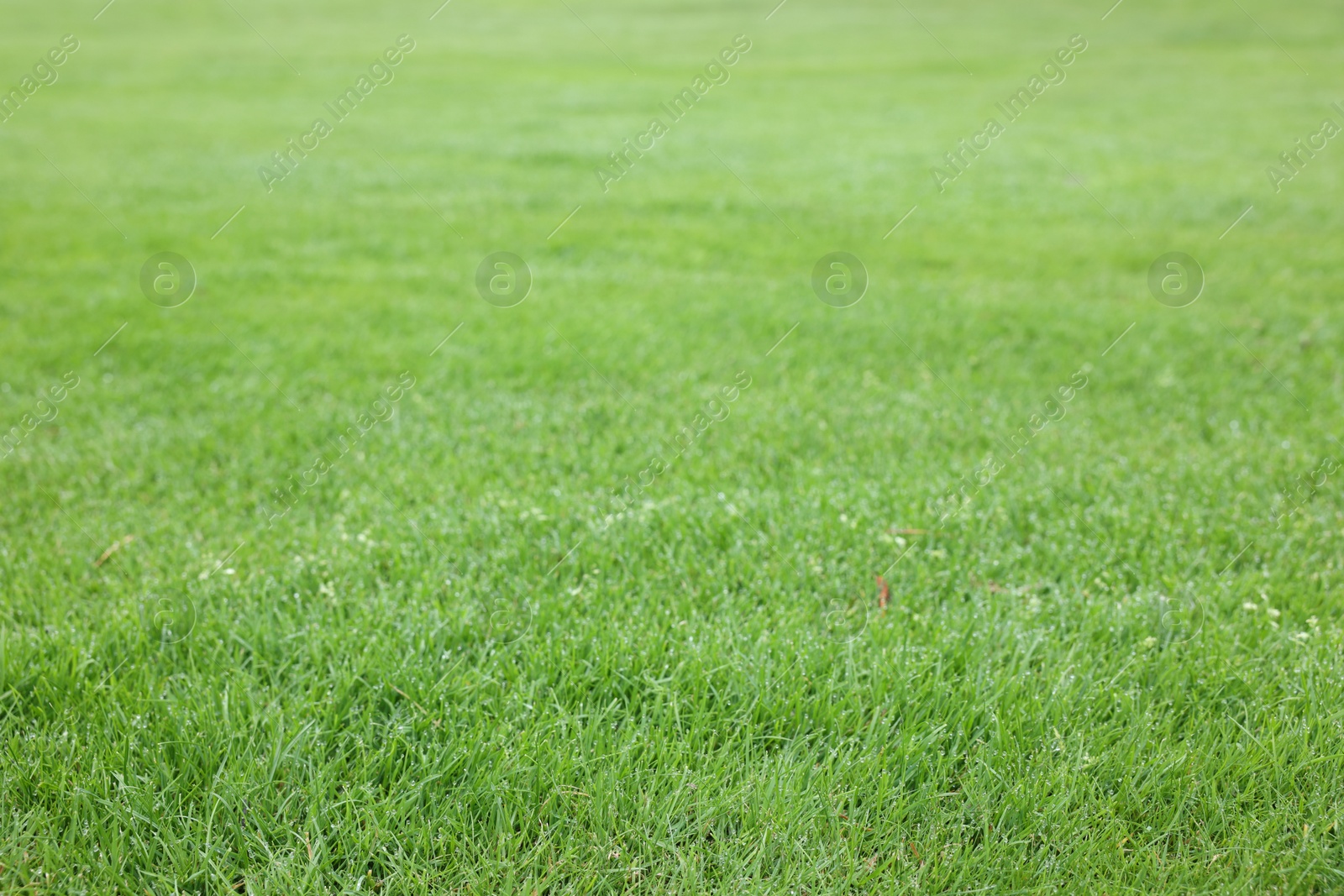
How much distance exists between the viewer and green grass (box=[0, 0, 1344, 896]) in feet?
7.74

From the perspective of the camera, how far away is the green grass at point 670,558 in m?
2.36

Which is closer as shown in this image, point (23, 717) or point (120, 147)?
point (23, 717)

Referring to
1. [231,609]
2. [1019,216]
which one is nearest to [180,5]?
[1019,216]

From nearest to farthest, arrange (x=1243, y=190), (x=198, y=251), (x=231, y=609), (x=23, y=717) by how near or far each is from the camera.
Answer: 1. (x=23, y=717)
2. (x=231, y=609)
3. (x=198, y=251)
4. (x=1243, y=190)

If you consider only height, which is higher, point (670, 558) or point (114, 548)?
point (114, 548)

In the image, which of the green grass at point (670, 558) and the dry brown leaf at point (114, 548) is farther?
the dry brown leaf at point (114, 548)

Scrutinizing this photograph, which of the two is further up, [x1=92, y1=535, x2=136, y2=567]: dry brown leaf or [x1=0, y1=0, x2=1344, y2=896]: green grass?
[x1=92, y1=535, x2=136, y2=567]: dry brown leaf

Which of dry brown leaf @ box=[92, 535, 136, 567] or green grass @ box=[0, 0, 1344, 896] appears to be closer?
green grass @ box=[0, 0, 1344, 896]

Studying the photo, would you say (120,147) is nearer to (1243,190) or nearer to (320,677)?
(320,677)

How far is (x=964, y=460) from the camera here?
433cm

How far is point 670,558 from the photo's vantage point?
348 cm

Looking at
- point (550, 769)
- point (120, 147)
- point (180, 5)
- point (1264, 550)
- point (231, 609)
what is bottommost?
point (1264, 550)

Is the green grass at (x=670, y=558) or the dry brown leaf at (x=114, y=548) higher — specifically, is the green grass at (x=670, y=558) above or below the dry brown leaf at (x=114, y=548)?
below

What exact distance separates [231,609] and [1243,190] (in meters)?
11.5
